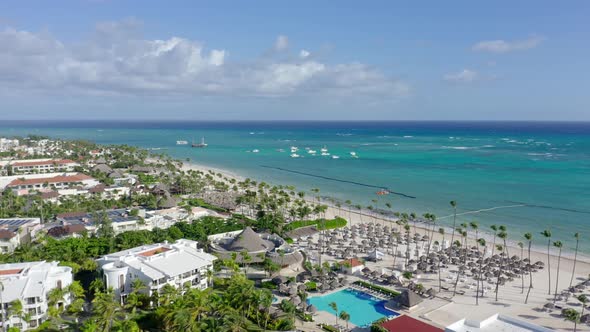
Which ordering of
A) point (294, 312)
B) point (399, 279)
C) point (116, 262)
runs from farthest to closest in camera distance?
point (399, 279) → point (116, 262) → point (294, 312)

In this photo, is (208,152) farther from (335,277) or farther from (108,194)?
(335,277)

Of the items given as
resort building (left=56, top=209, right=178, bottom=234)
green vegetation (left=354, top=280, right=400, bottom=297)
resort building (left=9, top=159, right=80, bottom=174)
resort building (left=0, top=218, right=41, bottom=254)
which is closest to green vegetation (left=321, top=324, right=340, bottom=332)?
green vegetation (left=354, top=280, right=400, bottom=297)

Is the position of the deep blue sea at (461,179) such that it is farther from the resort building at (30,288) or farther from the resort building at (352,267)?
the resort building at (30,288)

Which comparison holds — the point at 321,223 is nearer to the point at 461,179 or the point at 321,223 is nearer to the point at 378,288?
the point at 378,288

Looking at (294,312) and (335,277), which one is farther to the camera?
(335,277)

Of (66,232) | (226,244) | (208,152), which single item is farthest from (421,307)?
(208,152)

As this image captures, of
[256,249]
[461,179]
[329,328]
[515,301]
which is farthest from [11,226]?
[461,179]
